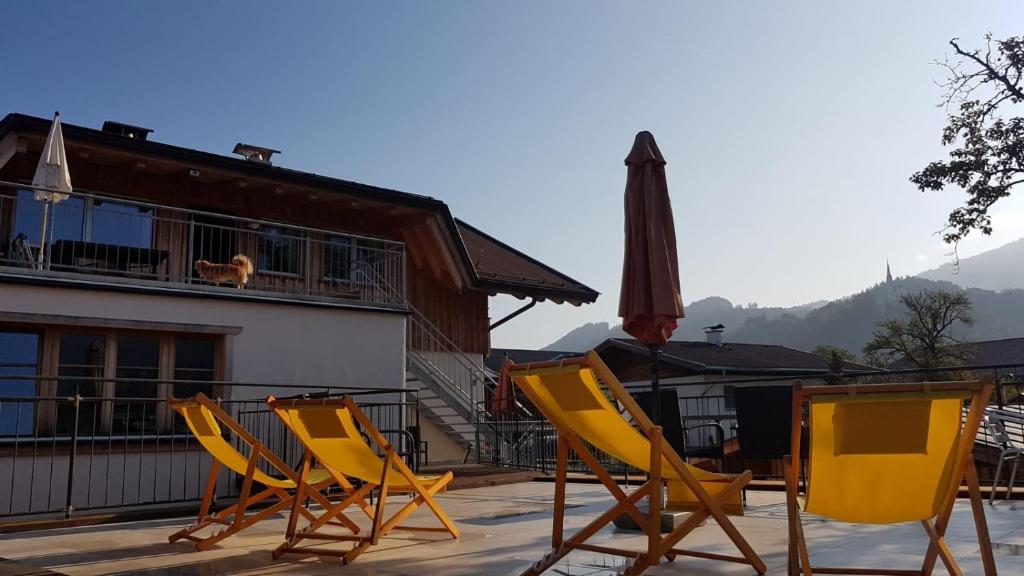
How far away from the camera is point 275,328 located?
10.7 m

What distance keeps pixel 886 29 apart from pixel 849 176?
310 cm

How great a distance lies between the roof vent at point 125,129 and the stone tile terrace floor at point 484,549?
9550 millimetres

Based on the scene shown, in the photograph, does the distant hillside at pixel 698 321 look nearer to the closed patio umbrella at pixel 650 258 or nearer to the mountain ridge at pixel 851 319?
the mountain ridge at pixel 851 319

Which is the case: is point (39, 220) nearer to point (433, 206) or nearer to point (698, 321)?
point (433, 206)

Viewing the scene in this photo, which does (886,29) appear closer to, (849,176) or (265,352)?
(849,176)

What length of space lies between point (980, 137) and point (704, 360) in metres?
12.9

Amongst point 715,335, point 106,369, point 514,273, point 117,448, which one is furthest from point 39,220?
point 715,335

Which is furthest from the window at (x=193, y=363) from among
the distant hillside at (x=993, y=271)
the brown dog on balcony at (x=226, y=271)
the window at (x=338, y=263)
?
the distant hillside at (x=993, y=271)

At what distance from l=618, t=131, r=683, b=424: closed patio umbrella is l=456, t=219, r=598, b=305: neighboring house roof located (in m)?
10.4

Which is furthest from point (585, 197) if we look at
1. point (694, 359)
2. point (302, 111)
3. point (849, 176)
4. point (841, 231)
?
point (694, 359)

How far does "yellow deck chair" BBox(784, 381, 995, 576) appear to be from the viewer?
8.93 feet

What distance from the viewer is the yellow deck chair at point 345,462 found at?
4340 mm

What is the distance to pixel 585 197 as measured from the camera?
12.3 metres

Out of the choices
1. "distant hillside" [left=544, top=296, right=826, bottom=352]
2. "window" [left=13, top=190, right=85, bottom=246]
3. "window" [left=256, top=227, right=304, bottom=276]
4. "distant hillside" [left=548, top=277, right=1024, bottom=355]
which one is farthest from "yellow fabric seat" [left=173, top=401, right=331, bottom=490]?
"distant hillside" [left=544, top=296, right=826, bottom=352]
